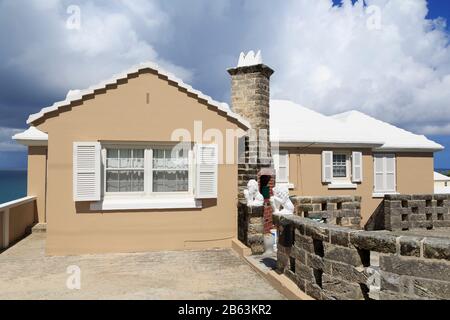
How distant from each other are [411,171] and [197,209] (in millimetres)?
12159

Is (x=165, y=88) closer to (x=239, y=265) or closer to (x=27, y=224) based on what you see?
(x=239, y=265)

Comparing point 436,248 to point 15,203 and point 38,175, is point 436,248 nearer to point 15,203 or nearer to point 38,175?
point 15,203

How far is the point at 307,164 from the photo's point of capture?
47.7 ft

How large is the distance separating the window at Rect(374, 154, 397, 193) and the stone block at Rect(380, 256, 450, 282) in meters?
13.1

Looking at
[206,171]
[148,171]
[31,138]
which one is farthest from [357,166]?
[31,138]

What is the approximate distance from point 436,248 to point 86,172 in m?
7.31

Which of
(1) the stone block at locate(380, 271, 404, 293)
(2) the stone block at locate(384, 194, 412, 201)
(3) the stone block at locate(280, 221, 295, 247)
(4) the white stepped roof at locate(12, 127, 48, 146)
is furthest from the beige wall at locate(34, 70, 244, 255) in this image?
(1) the stone block at locate(380, 271, 404, 293)

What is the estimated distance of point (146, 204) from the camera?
28.6 feet

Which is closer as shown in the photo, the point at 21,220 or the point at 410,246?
the point at 410,246

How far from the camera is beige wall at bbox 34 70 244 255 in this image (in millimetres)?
8305

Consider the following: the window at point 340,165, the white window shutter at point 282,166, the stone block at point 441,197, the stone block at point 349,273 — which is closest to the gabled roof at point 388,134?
the window at point 340,165

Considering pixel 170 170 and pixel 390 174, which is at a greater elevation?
pixel 170 170

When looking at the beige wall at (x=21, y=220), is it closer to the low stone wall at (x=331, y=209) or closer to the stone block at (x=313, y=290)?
the low stone wall at (x=331, y=209)
